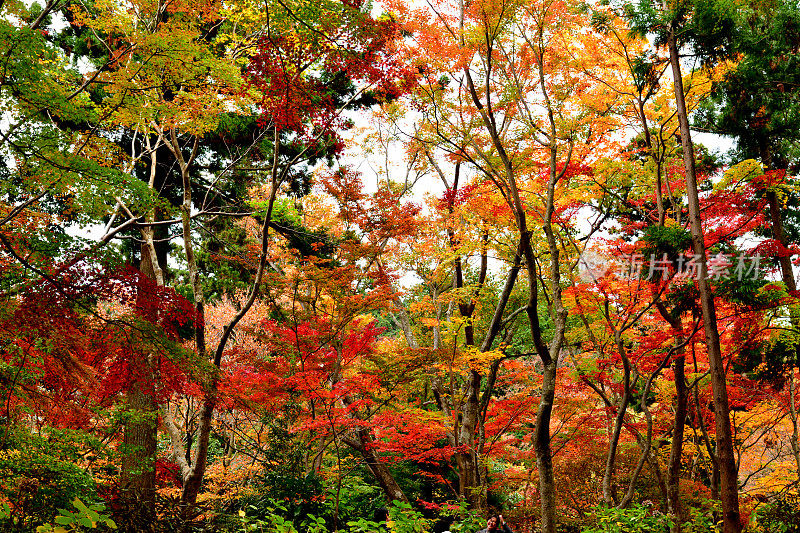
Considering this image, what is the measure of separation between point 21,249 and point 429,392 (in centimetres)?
1111

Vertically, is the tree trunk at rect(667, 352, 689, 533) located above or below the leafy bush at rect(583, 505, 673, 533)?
above

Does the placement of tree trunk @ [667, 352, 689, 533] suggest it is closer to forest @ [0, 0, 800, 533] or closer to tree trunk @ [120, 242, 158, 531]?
forest @ [0, 0, 800, 533]

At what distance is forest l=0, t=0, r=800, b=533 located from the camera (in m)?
4.24

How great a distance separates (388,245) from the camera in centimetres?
1291

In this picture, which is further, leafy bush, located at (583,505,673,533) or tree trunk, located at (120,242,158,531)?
leafy bush, located at (583,505,673,533)

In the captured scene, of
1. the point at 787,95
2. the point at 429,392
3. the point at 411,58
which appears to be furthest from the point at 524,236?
the point at 429,392

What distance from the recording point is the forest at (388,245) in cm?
A: 424

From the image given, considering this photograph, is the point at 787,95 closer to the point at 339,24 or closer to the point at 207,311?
the point at 339,24

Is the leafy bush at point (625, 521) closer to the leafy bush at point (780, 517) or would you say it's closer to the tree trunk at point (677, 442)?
the tree trunk at point (677, 442)

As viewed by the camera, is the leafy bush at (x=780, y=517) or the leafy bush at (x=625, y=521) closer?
the leafy bush at (x=625, y=521)

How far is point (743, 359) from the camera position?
761 centimetres

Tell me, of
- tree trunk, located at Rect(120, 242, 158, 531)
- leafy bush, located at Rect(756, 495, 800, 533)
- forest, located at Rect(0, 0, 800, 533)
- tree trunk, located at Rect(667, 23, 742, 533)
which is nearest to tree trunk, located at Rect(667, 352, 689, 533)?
forest, located at Rect(0, 0, 800, 533)

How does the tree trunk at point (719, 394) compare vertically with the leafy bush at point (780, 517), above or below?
above

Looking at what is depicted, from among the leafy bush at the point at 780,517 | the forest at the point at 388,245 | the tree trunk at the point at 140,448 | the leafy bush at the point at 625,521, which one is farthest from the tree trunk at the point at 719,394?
the tree trunk at the point at 140,448
